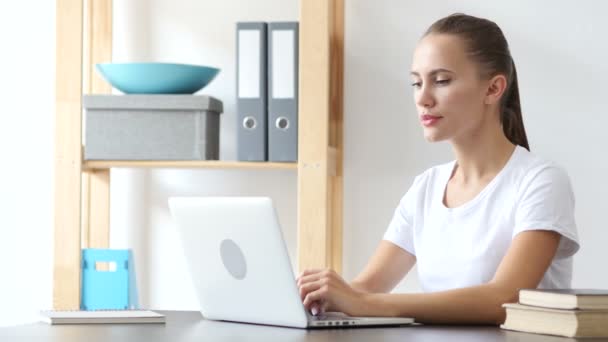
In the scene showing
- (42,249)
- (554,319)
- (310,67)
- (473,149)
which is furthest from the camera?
(42,249)

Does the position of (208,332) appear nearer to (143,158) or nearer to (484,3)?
(143,158)

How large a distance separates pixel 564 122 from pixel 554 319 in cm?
152

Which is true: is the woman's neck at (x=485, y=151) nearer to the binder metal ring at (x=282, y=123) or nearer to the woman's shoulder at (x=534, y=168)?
the woman's shoulder at (x=534, y=168)

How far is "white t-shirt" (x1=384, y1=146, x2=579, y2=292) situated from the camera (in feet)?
6.43

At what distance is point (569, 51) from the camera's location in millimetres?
2977

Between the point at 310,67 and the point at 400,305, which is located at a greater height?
the point at 310,67

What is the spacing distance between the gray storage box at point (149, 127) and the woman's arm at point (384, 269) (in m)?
0.75

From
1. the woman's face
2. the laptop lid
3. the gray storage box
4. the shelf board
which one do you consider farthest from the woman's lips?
the gray storage box

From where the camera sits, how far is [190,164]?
285cm

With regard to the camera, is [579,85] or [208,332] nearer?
[208,332]

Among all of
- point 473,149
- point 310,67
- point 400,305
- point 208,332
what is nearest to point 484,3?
point 310,67

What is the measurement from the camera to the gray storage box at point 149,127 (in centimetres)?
284

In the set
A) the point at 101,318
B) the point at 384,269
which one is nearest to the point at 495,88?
the point at 384,269

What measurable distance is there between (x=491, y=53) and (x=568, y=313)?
0.76 m
